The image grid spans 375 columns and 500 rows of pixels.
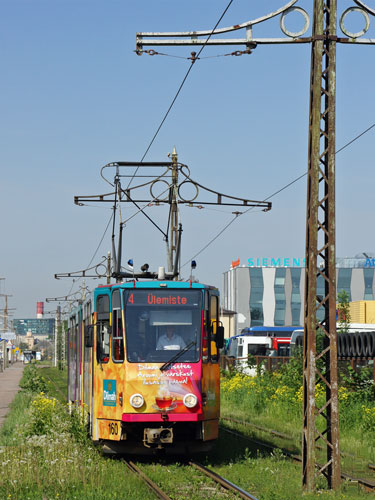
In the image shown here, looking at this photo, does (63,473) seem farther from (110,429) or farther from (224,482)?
(110,429)

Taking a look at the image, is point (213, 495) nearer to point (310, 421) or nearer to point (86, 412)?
point (310, 421)

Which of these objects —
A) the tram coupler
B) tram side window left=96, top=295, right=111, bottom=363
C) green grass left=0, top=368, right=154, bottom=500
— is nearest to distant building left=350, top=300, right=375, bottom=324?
green grass left=0, top=368, right=154, bottom=500

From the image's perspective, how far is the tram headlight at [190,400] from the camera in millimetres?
14594

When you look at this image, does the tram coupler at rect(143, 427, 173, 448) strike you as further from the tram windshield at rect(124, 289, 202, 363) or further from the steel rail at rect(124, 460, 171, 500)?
the tram windshield at rect(124, 289, 202, 363)

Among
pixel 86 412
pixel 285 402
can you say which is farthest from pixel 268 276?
pixel 86 412

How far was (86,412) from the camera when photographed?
56.9 feet

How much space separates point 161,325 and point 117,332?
0.74m

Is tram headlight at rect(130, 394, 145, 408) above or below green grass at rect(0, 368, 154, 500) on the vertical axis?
above

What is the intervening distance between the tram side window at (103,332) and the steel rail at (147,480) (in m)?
1.80

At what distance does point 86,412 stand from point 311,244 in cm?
696

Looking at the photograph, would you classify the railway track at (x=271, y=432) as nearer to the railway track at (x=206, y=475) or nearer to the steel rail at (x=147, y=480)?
the railway track at (x=206, y=475)

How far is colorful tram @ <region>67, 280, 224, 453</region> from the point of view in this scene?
1453 cm

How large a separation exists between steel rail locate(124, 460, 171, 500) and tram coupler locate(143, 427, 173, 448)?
19.3 inches

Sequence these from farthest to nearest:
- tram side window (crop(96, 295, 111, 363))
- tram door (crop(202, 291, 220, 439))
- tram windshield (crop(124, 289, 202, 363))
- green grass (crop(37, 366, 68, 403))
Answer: green grass (crop(37, 366, 68, 403)) → tram side window (crop(96, 295, 111, 363)) → tram door (crop(202, 291, 220, 439)) → tram windshield (crop(124, 289, 202, 363))
